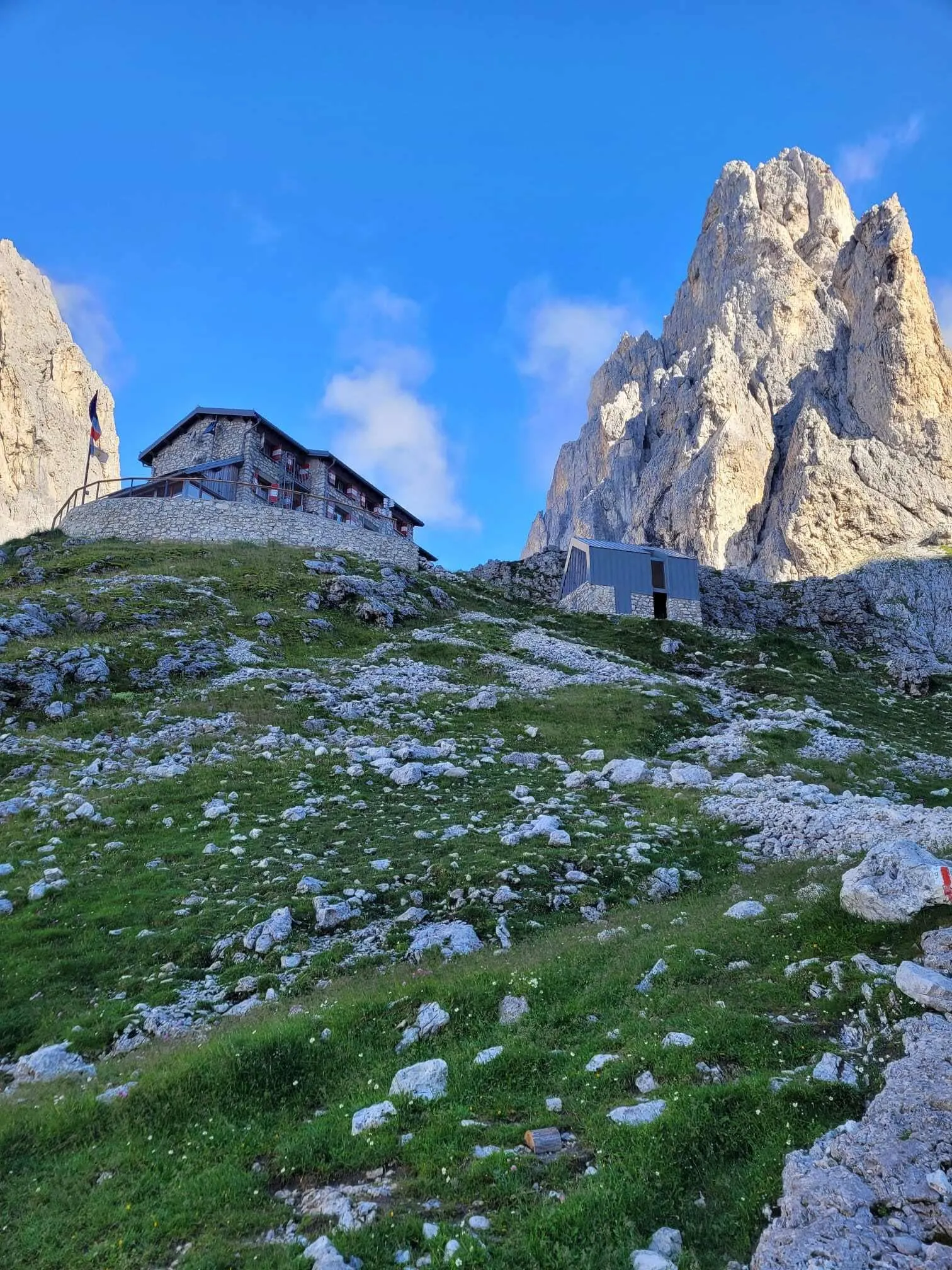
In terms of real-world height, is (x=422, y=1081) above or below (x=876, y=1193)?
below

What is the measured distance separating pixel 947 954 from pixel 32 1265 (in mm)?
12661

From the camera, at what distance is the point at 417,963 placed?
14.0 metres

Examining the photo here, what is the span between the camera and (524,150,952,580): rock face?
125m

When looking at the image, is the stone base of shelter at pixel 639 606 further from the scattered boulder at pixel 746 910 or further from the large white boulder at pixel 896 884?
the large white boulder at pixel 896 884

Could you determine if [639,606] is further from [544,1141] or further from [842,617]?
[544,1141]

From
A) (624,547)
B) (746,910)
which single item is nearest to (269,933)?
(746,910)

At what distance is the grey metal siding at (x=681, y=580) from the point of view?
68375 mm

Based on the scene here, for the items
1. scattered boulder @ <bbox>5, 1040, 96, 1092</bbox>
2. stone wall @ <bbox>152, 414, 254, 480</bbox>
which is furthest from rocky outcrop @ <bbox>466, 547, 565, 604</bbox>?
scattered boulder @ <bbox>5, 1040, 96, 1092</bbox>

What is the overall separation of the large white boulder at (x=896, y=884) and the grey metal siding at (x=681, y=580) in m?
56.2

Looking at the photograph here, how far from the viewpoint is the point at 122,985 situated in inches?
540

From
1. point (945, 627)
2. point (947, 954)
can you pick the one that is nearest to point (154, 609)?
point (947, 954)

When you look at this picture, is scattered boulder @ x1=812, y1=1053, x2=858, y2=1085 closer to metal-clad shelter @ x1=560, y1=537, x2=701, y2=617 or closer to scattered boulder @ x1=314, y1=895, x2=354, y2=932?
scattered boulder @ x1=314, y1=895, x2=354, y2=932

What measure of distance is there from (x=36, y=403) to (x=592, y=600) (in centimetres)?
16227

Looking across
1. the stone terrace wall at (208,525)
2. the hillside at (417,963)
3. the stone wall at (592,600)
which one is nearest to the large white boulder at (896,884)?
the hillside at (417,963)
